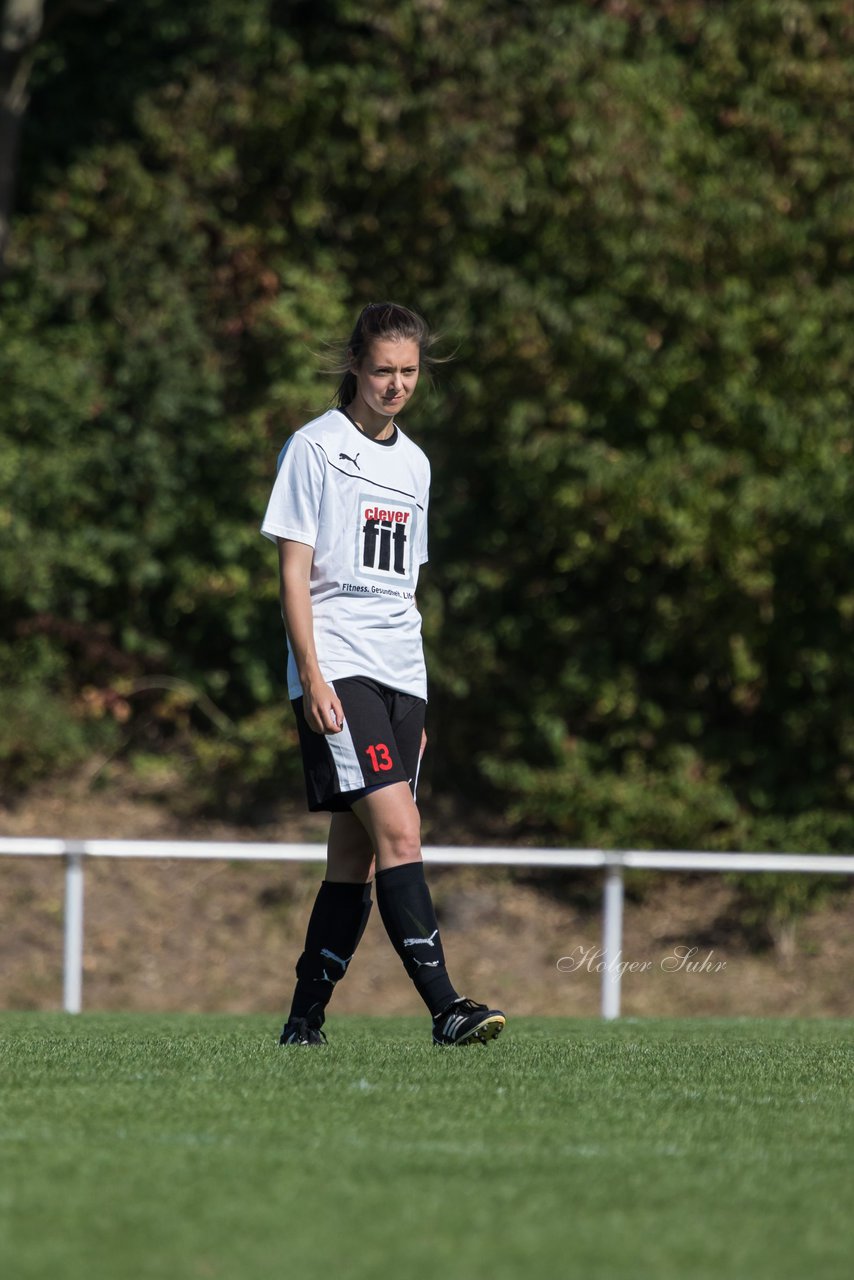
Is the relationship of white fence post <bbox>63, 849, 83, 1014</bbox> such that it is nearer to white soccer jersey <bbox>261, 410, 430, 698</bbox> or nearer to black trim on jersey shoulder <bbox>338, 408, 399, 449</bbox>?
white soccer jersey <bbox>261, 410, 430, 698</bbox>

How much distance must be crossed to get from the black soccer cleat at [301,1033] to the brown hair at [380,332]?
1768 millimetres

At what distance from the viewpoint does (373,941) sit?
12.1 m

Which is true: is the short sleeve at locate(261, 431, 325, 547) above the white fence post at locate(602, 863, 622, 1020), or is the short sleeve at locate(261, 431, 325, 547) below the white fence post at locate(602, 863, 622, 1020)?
above

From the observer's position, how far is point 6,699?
492 inches

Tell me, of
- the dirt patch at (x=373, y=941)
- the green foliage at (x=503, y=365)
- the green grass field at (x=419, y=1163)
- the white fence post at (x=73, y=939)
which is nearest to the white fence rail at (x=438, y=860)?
the white fence post at (x=73, y=939)

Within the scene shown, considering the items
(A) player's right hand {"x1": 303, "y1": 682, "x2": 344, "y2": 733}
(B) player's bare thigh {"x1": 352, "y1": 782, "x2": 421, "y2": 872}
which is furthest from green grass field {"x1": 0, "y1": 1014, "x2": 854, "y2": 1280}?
(A) player's right hand {"x1": 303, "y1": 682, "x2": 344, "y2": 733}

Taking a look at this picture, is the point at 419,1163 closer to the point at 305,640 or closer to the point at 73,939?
the point at 305,640

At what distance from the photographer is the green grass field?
2535mm

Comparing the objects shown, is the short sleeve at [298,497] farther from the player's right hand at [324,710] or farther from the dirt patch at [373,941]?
the dirt patch at [373,941]

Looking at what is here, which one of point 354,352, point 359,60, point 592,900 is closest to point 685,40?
point 359,60

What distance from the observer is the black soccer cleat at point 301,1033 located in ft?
16.3

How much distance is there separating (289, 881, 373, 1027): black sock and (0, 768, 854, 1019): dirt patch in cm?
665

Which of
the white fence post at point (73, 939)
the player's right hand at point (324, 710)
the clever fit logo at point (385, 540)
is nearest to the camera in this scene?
the player's right hand at point (324, 710)

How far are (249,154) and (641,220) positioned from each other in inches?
123
